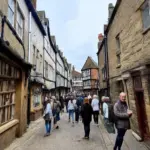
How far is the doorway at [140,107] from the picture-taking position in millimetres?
7126

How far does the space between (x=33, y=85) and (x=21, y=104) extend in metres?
4.80

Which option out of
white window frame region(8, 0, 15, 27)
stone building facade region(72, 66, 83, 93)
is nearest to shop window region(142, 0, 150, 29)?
white window frame region(8, 0, 15, 27)

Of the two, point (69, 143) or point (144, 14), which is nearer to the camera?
point (144, 14)

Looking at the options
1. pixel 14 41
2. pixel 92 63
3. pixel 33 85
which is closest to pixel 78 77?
pixel 92 63

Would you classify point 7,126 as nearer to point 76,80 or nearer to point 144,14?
point 144,14

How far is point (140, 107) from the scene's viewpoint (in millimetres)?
7633

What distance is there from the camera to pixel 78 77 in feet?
265

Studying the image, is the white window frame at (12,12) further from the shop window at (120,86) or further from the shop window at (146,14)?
the shop window at (120,86)

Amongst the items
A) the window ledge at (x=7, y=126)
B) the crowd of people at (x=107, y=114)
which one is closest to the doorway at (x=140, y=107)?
the crowd of people at (x=107, y=114)

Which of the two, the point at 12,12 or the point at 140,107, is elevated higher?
the point at 12,12

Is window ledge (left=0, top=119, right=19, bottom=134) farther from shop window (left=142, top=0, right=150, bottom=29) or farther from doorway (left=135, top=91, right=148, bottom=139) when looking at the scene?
shop window (left=142, top=0, right=150, bottom=29)

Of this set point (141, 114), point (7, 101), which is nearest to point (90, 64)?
point (141, 114)

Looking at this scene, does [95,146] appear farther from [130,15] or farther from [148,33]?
[130,15]

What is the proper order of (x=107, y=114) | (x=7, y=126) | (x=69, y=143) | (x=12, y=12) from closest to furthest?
1. (x=7, y=126)
2. (x=69, y=143)
3. (x=12, y=12)
4. (x=107, y=114)
